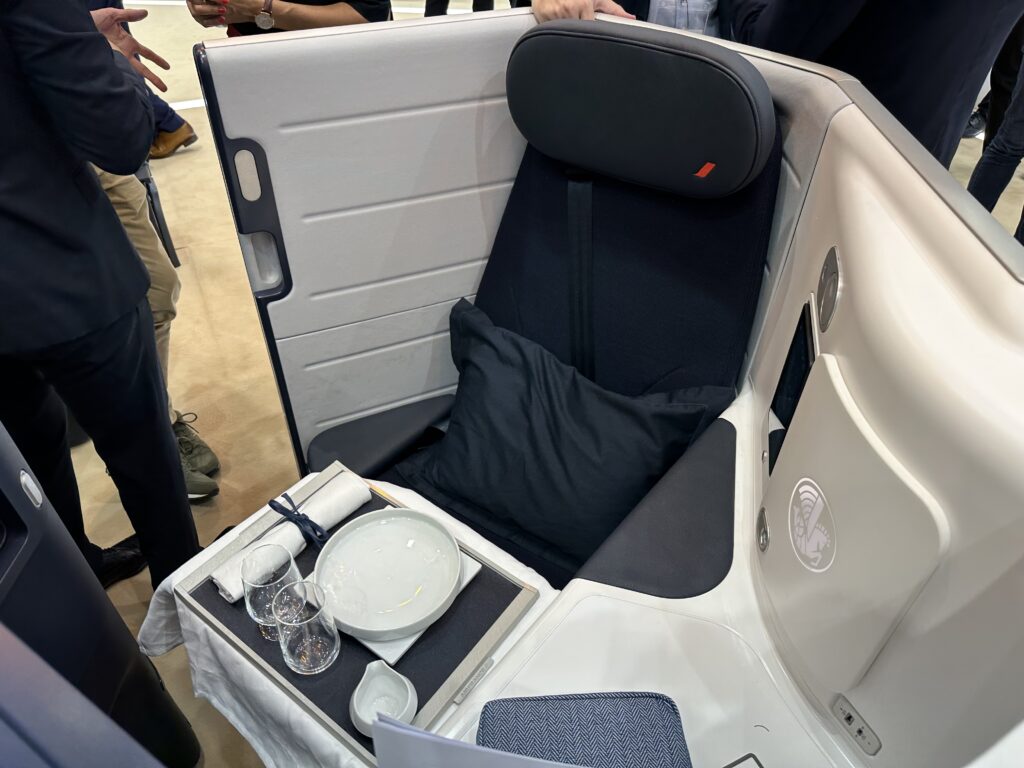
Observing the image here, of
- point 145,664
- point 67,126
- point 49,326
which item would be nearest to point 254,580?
point 145,664

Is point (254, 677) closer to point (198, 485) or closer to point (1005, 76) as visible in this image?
point (198, 485)

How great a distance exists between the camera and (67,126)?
917 millimetres

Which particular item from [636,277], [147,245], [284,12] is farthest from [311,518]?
[284,12]

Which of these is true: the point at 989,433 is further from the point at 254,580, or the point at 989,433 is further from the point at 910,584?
the point at 254,580

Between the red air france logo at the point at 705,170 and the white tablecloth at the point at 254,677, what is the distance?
0.58 m

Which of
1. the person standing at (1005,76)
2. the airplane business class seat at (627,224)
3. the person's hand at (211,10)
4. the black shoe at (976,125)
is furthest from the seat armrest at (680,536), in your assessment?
the black shoe at (976,125)

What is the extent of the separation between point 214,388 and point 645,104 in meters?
1.68

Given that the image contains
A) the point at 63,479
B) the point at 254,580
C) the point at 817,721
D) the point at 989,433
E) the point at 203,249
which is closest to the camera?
the point at 989,433

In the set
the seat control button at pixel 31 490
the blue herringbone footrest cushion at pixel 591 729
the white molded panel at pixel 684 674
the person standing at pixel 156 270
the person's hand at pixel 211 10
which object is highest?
the person's hand at pixel 211 10

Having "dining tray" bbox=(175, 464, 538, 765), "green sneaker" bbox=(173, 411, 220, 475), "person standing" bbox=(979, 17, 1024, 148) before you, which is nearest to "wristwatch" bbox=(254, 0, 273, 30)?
"green sneaker" bbox=(173, 411, 220, 475)

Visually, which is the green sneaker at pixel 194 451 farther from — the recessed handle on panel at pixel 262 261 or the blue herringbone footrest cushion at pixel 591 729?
the blue herringbone footrest cushion at pixel 591 729

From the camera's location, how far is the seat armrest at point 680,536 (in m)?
0.81

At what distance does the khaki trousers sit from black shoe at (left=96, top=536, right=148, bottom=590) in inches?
14.0

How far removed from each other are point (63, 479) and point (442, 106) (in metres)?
0.98
